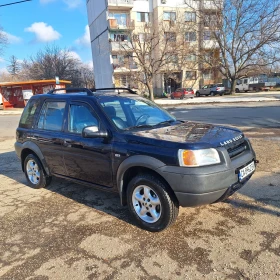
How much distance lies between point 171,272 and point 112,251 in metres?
0.73

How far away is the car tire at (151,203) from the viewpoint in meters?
2.86

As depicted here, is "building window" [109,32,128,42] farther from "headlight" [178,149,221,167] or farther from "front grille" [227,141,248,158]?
"headlight" [178,149,221,167]

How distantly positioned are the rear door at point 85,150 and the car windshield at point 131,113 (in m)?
0.24

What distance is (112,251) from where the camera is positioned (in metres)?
2.73

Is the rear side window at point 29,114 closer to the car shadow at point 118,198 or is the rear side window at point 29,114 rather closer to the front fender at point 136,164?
the car shadow at point 118,198

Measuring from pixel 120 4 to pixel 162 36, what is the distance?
9.93m

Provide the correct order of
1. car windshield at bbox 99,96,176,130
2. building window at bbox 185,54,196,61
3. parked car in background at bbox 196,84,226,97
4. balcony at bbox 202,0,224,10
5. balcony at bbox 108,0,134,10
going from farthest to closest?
building window at bbox 185,54,196,61 < balcony at bbox 108,0,134,10 < parked car in background at bbox 196,84,226,97 < balcony at bbox 202,0,224,10 < car windshield at bbox 99,96,176,130

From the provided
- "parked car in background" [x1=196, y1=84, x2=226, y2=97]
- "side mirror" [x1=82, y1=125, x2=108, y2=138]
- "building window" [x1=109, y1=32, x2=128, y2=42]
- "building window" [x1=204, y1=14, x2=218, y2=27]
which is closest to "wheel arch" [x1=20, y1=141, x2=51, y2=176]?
"side mirror" [x1=82, y1=125, x2=108, y2=138]

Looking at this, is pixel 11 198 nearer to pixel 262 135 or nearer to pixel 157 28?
pixel 262 135

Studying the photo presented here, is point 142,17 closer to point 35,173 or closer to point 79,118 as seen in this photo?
point 35,173

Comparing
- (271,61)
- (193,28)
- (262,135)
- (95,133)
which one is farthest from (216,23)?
(95,133)

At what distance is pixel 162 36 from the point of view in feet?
96.1

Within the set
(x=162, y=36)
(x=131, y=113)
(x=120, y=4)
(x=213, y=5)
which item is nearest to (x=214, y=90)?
(x=162, y=36)

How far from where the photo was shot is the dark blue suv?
106 inches
